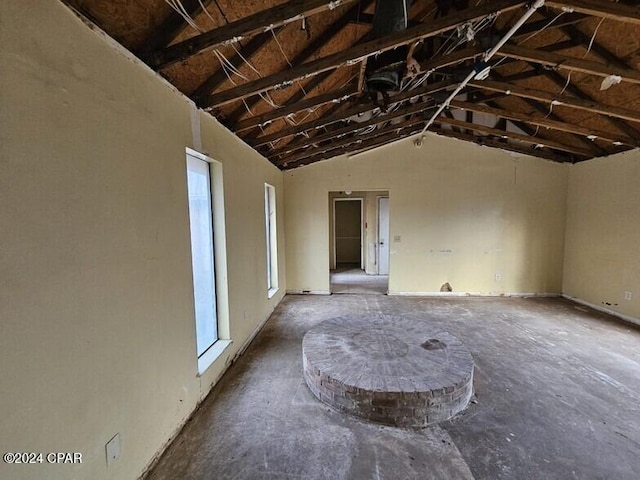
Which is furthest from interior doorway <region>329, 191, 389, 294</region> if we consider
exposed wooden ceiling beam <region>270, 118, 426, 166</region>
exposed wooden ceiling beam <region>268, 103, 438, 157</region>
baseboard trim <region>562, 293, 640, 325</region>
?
baseboard trim <region>562, 293, 640, 325</region>

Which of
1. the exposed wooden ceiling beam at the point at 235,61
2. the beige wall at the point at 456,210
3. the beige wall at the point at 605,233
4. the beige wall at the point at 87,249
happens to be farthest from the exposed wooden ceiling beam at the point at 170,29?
the beige wall at the point at 605,233

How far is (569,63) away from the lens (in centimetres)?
250

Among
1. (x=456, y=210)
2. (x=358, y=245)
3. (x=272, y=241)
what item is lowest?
(x=358, y=245)

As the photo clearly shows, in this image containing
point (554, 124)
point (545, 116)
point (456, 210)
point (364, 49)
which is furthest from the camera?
point (456, 210)

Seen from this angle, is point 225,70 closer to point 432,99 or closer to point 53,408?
point 53,408

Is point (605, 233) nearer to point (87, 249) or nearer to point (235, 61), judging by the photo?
point (235, 61)

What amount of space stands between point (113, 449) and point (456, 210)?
573cm

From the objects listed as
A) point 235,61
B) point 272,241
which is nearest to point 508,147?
point 272,241

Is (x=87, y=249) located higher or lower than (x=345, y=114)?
lower

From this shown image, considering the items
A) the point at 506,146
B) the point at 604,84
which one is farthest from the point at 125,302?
the point at 506,146

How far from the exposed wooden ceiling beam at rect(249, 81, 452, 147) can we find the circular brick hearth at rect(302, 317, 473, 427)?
2370 mm

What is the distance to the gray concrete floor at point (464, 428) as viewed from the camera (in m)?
Result: 1.75

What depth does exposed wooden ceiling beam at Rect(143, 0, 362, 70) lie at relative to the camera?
1602mm

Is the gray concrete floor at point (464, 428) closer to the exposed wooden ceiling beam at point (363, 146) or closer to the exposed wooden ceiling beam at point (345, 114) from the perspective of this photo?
the exposed wooden ceiling beam at point (345, 114)
